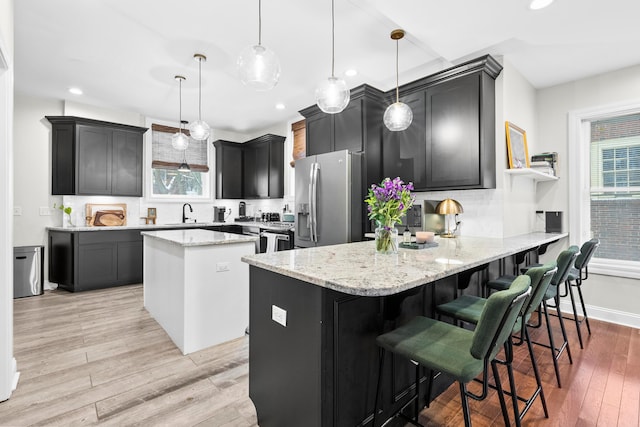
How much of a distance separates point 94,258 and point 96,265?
0.35 ft

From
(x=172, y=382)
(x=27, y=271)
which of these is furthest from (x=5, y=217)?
(x=27, y=271)

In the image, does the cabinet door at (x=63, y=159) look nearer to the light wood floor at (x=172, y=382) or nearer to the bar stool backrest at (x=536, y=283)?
the light wood floor at (x=172, y=382)

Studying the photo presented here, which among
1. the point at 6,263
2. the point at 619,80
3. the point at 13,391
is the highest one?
the point at 619,80

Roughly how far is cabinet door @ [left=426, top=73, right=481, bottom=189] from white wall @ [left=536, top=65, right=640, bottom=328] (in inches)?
59.5

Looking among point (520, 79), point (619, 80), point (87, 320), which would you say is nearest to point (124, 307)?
point (87, 320)

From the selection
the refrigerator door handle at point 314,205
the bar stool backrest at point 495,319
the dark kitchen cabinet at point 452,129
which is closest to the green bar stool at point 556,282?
the dark kitchen cabinet at point 452,129

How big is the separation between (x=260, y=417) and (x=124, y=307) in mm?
2929

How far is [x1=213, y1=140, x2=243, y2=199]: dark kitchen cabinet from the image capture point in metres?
6.25

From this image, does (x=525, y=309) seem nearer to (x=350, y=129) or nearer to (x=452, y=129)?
(x=452, y=129)

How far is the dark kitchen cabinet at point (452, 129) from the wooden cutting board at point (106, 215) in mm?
4623

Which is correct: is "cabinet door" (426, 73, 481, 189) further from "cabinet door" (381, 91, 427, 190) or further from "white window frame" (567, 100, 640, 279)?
"white window frame" (567, 100, 640, 279)

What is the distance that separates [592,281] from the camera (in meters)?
3.54

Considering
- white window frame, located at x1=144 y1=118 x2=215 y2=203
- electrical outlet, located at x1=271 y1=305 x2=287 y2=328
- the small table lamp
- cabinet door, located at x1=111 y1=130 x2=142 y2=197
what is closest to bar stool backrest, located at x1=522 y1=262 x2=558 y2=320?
electrical outlet, located at x1=271 y1=305 x2=287 y2=328

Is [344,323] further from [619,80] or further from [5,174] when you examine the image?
[619,80]
